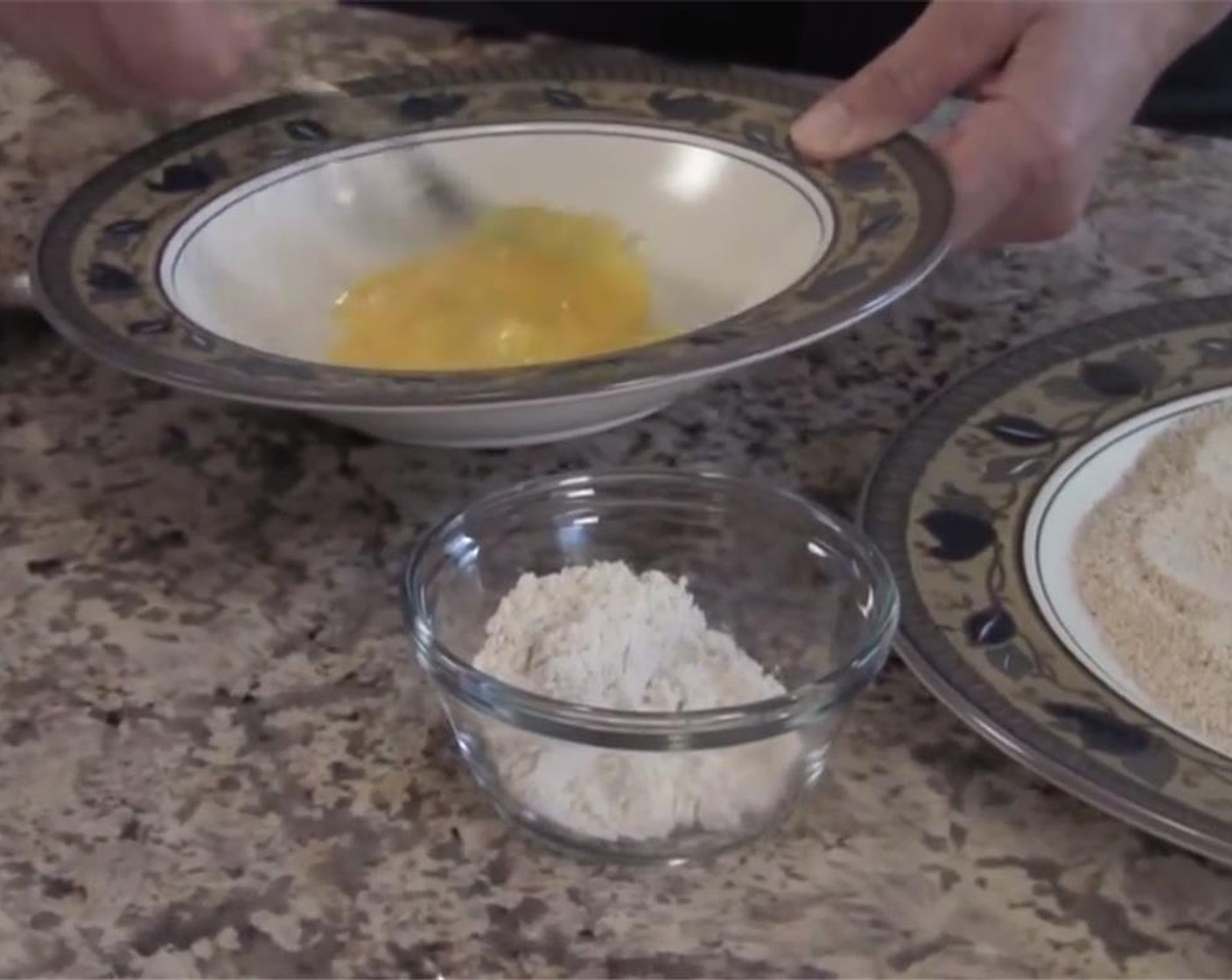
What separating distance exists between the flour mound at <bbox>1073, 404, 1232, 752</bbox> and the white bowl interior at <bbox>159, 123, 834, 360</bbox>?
15cm

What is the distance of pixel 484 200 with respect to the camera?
2.60 feet

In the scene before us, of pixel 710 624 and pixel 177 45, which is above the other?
pixel 177 45

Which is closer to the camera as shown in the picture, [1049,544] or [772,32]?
[1049,544]

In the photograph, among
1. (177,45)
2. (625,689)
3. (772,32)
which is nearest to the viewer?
(625,689)

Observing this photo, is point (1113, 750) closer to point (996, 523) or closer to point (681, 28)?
point (996, 523)

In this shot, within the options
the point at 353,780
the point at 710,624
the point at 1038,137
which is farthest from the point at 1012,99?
the point at 353,780

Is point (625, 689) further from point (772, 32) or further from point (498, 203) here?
point (772, 32)

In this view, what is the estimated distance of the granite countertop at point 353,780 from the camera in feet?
1.57

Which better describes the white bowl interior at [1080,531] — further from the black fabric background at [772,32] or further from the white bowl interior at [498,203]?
the black fabric background at [772,32]

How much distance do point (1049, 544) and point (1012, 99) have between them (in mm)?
275

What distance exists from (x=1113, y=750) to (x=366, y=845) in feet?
0.65

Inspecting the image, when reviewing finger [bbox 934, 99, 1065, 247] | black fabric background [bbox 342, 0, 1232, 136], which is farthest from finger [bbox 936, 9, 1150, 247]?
black fabric background [bbox 342, 0, 1232, 136]

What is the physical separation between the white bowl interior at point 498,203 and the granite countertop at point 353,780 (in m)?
0.04

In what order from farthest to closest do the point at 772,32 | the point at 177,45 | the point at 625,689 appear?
the point at 772,32 → the point at 177,45 → the point at 625,689
